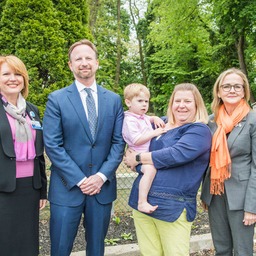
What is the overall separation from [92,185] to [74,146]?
0.38 metres

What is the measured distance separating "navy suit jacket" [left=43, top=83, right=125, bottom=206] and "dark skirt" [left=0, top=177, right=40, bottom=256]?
0.23 m

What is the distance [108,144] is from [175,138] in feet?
2.10

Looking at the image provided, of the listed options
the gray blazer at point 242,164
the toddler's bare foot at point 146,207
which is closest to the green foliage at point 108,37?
the gray blazer at point 242,164

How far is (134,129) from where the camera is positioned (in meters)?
2.26

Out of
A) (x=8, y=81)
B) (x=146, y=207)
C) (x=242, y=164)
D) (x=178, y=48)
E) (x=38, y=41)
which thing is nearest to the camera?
(x=146, y=207)

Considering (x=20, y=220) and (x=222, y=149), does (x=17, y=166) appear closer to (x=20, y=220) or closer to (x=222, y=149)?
(x=20, y=220)

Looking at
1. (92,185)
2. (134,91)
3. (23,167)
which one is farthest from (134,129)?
(23,167)

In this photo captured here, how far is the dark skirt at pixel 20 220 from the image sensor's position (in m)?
2.07

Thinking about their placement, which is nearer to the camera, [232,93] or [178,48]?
[232,93]

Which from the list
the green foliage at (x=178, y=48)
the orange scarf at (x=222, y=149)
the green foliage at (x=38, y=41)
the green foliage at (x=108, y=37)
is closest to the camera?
the orange scarf at (x=222, y=149)

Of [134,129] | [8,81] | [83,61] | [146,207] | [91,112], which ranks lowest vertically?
[146,207]

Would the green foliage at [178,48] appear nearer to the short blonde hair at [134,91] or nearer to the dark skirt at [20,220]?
the short blonde hair at [134,91]

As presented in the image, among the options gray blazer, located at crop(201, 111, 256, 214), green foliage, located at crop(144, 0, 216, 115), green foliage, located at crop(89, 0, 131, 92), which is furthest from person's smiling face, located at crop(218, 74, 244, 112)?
green foliage, located at crop(89, 0, 131, 92)

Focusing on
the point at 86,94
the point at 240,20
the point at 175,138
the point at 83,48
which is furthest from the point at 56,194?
the point at 240,20
